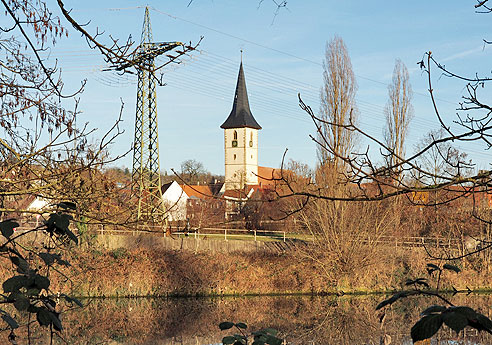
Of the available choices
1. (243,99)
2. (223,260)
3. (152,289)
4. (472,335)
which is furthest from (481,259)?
(243,99)

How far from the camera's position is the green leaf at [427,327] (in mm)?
1691

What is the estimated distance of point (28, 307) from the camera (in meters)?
2.50

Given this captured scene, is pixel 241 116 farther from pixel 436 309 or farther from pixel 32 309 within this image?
pixel 436 309

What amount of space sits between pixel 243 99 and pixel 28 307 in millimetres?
58522

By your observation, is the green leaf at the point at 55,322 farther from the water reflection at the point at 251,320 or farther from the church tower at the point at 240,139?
the church tower at the point at 240,139

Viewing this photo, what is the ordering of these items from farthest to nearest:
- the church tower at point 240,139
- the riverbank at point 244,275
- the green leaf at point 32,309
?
the church tower at point 240,139, the riverbank at point 244,275, the green leaf at point 32,309

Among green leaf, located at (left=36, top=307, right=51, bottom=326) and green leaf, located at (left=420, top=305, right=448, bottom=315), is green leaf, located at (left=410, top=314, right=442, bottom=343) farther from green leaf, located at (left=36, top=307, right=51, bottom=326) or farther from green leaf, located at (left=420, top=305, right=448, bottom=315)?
green leaf, located at (left=36, top=307, right=51, bottom=326)

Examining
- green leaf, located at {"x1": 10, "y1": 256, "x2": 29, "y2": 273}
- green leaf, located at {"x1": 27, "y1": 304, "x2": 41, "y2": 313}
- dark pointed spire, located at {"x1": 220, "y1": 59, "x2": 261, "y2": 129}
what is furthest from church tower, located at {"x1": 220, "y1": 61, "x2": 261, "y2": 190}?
green leaf, located at {"x1": 27, "y1": 304, "x2": 41, "y2": 313}

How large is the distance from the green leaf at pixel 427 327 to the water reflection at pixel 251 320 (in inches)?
506

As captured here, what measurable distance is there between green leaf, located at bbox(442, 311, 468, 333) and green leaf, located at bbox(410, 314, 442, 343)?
0.9 inches

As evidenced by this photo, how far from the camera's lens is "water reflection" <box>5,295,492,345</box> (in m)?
15.3

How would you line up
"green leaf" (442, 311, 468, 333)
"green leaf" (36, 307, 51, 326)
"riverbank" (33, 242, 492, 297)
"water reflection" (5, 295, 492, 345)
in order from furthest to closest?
"riverbank" (33, 242, 492, 297) < "water reflection" (5, 295, 492, 345) < "green leaf" (36, 307, 51, 326) < "green leaf" (442, 311, 468, 333)

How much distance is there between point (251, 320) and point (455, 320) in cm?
1591

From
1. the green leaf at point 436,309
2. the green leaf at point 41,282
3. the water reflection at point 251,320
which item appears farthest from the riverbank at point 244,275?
the green leaf at point 436,309
